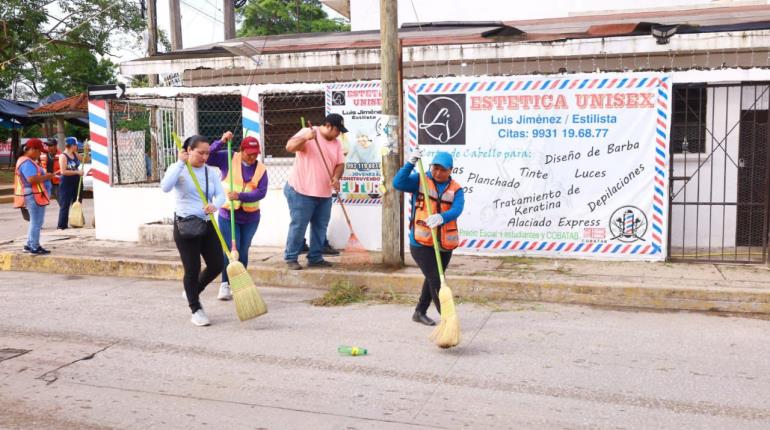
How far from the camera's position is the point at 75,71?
38062 mm

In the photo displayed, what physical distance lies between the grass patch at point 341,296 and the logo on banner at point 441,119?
2.31 m

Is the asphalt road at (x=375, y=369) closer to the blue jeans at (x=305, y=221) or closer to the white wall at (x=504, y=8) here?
the blue jeans at (x=305, y=221)

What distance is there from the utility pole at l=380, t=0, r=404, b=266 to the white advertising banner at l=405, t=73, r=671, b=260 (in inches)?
33.8

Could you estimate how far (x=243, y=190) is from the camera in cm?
773

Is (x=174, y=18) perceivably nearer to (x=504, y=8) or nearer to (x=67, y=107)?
(x=67, y=107)

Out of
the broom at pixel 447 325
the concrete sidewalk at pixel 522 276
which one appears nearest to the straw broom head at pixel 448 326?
the broom at pixel 447 325

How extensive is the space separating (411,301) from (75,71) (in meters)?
34.9

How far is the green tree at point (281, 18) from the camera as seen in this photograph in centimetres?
4874

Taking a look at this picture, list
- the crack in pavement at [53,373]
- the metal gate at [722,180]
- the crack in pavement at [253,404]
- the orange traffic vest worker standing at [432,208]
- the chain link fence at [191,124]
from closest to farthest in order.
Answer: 1. the crack in pavement at [253,404]
2. the crack in pavement at [53,373]
3. the orange traffic vest worker standing at [432,208]
4. the metal gate at [722,180]
5. the chain link fence at [191,124]

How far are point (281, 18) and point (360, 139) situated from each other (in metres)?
42.1

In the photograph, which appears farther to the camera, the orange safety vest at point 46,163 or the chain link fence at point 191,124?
the orange safety vest at point 46,163

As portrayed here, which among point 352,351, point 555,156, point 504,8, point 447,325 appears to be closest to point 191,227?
point 352,351

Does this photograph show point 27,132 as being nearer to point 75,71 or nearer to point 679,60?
point 75,71

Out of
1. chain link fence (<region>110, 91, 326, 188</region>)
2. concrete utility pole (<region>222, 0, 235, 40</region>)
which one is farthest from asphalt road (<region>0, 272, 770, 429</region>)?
concrete utility pole (<region>222, 0, 235, 40</region>)
